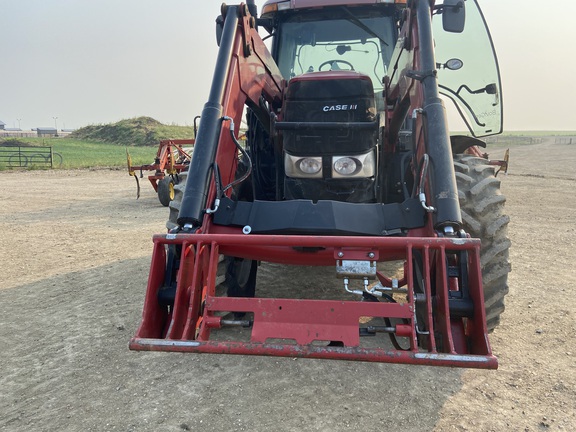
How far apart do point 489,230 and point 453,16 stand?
1517 mm

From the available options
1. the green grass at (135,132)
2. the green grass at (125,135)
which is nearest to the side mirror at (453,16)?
the green grass at (125,135)

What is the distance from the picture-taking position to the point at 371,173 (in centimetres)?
343

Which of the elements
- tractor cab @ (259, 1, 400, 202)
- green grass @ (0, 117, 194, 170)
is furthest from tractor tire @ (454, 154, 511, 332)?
green grass @ (0, 117, 194, 170)

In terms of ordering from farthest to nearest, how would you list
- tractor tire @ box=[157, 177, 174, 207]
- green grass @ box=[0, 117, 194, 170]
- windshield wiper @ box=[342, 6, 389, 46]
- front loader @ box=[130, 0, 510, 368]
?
green grass @ box=[0, 117, 194, 170] < tractor tire @ box=[157, 177, 174, 207] < windshield wiper @ box=[342, 6, 389, 46] < front loader @ box=[130, 0, 510, 368]

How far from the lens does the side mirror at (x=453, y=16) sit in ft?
10.9

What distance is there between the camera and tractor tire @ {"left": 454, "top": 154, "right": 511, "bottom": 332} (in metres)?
3.14

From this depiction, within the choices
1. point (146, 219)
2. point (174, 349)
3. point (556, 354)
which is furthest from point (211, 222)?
point (146, 219)

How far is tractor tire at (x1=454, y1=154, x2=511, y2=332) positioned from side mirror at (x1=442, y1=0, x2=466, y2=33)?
105 centimetres

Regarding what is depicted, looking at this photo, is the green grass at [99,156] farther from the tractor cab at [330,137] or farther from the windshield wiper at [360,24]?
the tractor cab at [330,137]

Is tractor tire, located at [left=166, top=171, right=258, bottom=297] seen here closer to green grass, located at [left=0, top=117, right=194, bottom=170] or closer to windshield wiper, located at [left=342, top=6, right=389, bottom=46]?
windshield wiper, located at [left=342, top=6, right=389, bottom=46]

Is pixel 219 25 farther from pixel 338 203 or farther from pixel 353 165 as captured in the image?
pixel 338 203

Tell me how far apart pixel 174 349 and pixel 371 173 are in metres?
1.92

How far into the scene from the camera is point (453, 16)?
3.35 meters

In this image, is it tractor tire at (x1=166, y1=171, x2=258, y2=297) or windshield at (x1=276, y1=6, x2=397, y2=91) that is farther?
windshield at (x1=276, y1=6, x2=397, y2=91)
